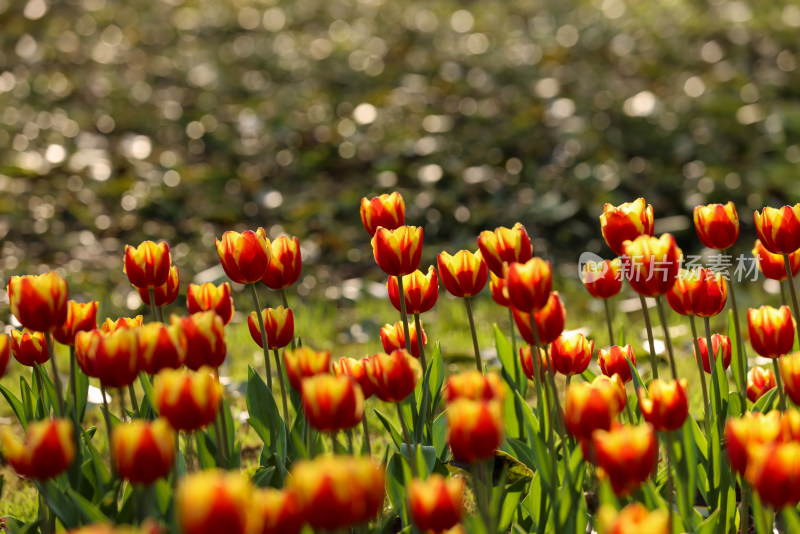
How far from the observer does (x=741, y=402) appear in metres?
1.77

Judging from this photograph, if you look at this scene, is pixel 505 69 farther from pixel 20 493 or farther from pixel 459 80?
pixel 20 493

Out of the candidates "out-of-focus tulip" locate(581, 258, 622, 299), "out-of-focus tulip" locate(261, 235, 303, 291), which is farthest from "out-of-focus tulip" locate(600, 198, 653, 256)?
"out-of-focus tulip" locate(261, 235, 303, 291)

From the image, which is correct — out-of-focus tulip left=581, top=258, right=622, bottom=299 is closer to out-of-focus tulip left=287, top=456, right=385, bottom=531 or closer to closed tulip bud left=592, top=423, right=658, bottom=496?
closed tulip bud left=592, top=423, right=658, bottom=496

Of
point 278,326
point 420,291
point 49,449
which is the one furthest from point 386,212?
point 49,449

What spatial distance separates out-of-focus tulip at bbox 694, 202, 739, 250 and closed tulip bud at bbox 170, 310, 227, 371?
95 cm

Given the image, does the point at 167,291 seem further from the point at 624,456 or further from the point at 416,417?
the point at 624,456

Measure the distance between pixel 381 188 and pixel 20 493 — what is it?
317 centimetres

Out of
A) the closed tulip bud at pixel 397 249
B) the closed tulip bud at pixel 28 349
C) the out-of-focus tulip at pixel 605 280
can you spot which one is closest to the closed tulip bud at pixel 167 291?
the closed tulip bud at pixel 28 349

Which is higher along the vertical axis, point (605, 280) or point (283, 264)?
point (283, 264)

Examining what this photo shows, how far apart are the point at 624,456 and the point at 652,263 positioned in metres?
0.43

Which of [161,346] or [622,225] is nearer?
[161,346]

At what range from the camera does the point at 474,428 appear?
113 centimetres

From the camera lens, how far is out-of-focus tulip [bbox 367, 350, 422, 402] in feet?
4.45

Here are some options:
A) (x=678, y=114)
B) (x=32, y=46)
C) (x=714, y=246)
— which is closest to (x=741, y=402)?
(x=714, y=246)
